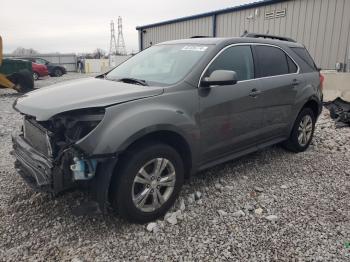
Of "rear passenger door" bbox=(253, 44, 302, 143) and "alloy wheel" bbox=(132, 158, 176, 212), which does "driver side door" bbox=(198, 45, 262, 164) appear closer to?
"rear passenger door" bbox=(253, 44, 302, 143)

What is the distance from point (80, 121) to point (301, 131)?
12.1ft

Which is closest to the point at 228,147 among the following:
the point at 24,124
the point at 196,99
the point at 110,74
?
the point at 196,99

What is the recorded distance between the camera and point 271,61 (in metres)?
4.18

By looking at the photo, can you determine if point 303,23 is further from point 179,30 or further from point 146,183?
point 146,183

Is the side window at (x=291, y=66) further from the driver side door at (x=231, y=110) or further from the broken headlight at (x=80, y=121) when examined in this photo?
the broken headlight at (x=80, y=121)

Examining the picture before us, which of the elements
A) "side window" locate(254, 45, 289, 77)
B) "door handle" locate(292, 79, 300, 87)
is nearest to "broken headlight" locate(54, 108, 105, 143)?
"side window" locate(254, 45, 289, 77)

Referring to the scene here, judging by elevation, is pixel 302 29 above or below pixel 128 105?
above

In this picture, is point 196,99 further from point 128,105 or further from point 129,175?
point 129,175

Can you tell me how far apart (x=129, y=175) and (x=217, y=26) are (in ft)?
42.5

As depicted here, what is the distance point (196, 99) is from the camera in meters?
3.12

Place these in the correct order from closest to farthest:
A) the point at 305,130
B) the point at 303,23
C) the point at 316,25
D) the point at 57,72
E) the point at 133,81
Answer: the point at 133,81, the point at 305,130, the point at 316,25, the point at 303,23, the point at 57,72

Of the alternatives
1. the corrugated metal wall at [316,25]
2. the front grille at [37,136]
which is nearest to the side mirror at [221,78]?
the front grille at [37,136]

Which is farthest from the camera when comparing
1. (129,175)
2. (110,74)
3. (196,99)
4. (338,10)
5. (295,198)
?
(338,10)

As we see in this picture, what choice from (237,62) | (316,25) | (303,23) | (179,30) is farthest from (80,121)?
(179,30)
